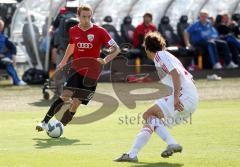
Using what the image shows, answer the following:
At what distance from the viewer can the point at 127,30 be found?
87.2 feet

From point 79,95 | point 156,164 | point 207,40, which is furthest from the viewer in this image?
point 207,40

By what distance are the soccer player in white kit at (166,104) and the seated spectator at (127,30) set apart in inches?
607

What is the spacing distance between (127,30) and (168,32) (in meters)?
1.36

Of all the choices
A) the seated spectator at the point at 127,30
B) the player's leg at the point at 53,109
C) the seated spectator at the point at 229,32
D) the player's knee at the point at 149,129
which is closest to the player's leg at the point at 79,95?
the player's leg at the point at 53,109

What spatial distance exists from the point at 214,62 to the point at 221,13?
3.58 m

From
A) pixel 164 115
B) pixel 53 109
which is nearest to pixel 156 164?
pixel 164 115

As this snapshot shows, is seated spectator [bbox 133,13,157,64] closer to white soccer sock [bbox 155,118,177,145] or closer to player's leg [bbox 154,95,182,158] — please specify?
player's leg [bbox 154,95,182,158]

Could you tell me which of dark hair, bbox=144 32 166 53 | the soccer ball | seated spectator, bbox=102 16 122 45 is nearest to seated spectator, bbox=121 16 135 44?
seated spectator, bbox=102 16 122 45

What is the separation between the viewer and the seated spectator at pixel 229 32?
26109mm

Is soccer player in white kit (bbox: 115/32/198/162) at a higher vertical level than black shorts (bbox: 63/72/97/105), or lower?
higher

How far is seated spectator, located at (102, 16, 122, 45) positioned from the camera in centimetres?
2622

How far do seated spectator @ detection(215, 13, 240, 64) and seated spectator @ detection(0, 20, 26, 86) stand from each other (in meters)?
6.72

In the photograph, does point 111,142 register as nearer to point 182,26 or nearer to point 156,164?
point 156,164

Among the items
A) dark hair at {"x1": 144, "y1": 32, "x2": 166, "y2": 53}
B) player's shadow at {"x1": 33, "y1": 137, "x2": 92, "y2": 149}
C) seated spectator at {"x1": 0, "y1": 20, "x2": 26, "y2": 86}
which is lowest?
seated spectator at {"x1": 0, "y1": 20, "x2": 26, "y2": 86}
